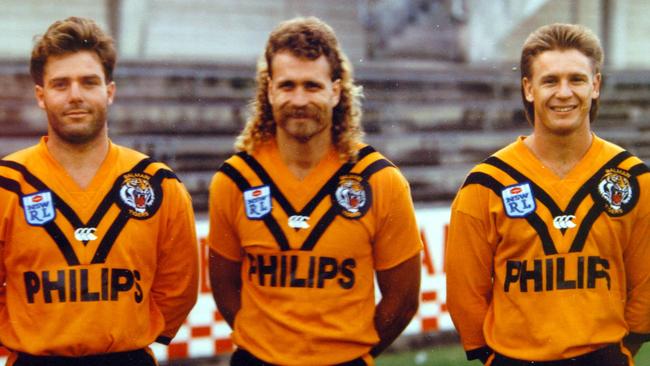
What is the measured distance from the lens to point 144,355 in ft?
10.9

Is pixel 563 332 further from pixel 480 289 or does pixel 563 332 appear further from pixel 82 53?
pixel 82 53

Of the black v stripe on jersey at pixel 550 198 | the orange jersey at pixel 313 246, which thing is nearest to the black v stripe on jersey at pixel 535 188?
the black v stripe on jersey at pixel 550 198

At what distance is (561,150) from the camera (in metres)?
3.27

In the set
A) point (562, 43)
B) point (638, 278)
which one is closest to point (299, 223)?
point (562, 43)

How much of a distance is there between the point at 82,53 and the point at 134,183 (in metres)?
0.51

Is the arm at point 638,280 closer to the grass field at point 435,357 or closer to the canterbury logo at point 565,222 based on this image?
the canterbury logo at point 565,222

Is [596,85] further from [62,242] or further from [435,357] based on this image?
[435,357]

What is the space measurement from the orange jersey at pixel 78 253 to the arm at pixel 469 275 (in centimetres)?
107

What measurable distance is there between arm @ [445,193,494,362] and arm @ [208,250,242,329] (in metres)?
0.85

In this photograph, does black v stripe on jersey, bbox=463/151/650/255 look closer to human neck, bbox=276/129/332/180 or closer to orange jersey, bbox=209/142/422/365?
orange jersey, bbox=209/142/422/365

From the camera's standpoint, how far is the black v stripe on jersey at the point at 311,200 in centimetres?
Result: 330

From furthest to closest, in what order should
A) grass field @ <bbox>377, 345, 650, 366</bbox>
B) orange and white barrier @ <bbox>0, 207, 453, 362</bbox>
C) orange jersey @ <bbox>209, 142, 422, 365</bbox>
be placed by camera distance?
grass field @ <bbox>377, 345, 650, 366</bbox> < orange and white barrier @ <bbox>0, 207, 453, 362</bbox> < orange jersey @ <bbox>209, 142, 422, 365</bbox>

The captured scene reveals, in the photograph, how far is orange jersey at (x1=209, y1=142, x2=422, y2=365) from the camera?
128 inches

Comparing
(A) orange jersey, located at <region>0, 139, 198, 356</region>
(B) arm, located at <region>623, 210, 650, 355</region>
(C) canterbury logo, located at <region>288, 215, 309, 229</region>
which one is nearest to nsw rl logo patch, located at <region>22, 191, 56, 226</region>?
(A) orange jersey, located at <region>0, 139, 198, 356</region>
